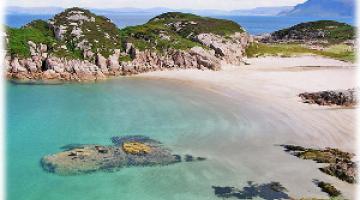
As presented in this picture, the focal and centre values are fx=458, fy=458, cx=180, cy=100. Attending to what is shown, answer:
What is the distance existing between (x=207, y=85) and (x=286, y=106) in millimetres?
14724

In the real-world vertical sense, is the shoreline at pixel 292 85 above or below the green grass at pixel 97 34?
below

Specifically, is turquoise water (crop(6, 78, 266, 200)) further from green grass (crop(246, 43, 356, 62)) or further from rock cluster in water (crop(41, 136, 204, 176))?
green grass (crop(246, 43, 356, 62))

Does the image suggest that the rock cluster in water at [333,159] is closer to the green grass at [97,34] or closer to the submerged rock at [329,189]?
the submerged rock at [329,189]

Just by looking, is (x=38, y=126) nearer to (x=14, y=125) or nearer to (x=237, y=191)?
(x=14, y=125)

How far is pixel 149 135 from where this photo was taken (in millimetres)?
40656

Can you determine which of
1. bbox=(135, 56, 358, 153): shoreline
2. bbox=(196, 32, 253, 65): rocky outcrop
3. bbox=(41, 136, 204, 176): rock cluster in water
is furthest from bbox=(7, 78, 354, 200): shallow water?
bbox=(196, 32, 253, 65): rocky outcrop

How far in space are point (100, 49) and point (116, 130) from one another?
102ft

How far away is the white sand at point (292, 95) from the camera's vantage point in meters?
34.4

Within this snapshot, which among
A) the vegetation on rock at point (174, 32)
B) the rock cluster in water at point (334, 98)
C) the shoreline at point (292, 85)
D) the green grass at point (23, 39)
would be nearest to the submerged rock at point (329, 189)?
the shoreline at point (292, 85)

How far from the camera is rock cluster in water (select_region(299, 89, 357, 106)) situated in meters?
50.9

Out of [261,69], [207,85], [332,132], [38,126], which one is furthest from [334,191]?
[261,69]

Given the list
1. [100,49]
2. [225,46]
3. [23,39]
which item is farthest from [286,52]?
[23,39]

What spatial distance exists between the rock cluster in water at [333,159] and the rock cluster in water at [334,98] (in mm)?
15635

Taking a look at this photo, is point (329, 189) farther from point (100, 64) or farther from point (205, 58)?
point (205, 58)
